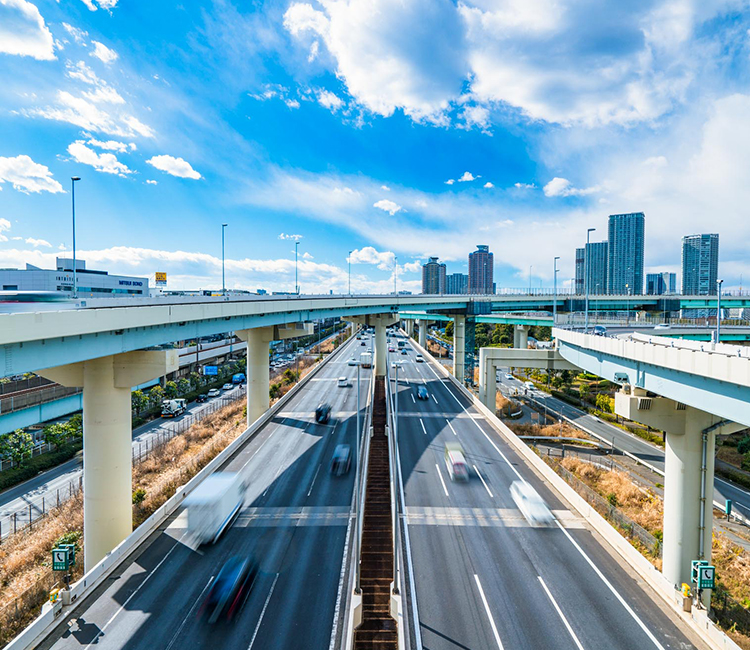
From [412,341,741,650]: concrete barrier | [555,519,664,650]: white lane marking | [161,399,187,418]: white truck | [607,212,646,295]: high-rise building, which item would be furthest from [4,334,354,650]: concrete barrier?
[607,212,646,295]: high-rise building

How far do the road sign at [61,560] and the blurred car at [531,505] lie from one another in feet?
67.6

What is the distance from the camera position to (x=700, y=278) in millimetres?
75562

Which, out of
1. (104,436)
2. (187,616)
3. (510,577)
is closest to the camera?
(187,616)

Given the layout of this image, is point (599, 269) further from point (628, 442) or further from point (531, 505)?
point (531, 505)

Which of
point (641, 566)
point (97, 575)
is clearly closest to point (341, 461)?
point (97, 575)

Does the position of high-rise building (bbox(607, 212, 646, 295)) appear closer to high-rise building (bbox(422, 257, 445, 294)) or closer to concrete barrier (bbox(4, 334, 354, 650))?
high-rise building (bbox(422, 257, 445, 294))

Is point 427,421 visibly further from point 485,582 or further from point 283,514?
point 485,582

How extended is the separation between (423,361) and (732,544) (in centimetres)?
5632

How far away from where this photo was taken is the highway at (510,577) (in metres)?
13.3

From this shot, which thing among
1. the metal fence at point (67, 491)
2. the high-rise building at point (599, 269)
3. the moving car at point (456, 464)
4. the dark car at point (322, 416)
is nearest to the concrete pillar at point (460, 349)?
the dark car at point (322, 416)

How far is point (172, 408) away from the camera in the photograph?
179 ft

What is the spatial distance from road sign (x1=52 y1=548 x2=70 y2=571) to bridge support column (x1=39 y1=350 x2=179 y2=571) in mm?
3419

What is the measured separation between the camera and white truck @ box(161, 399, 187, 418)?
176 feet

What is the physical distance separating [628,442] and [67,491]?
53424 millimetres
